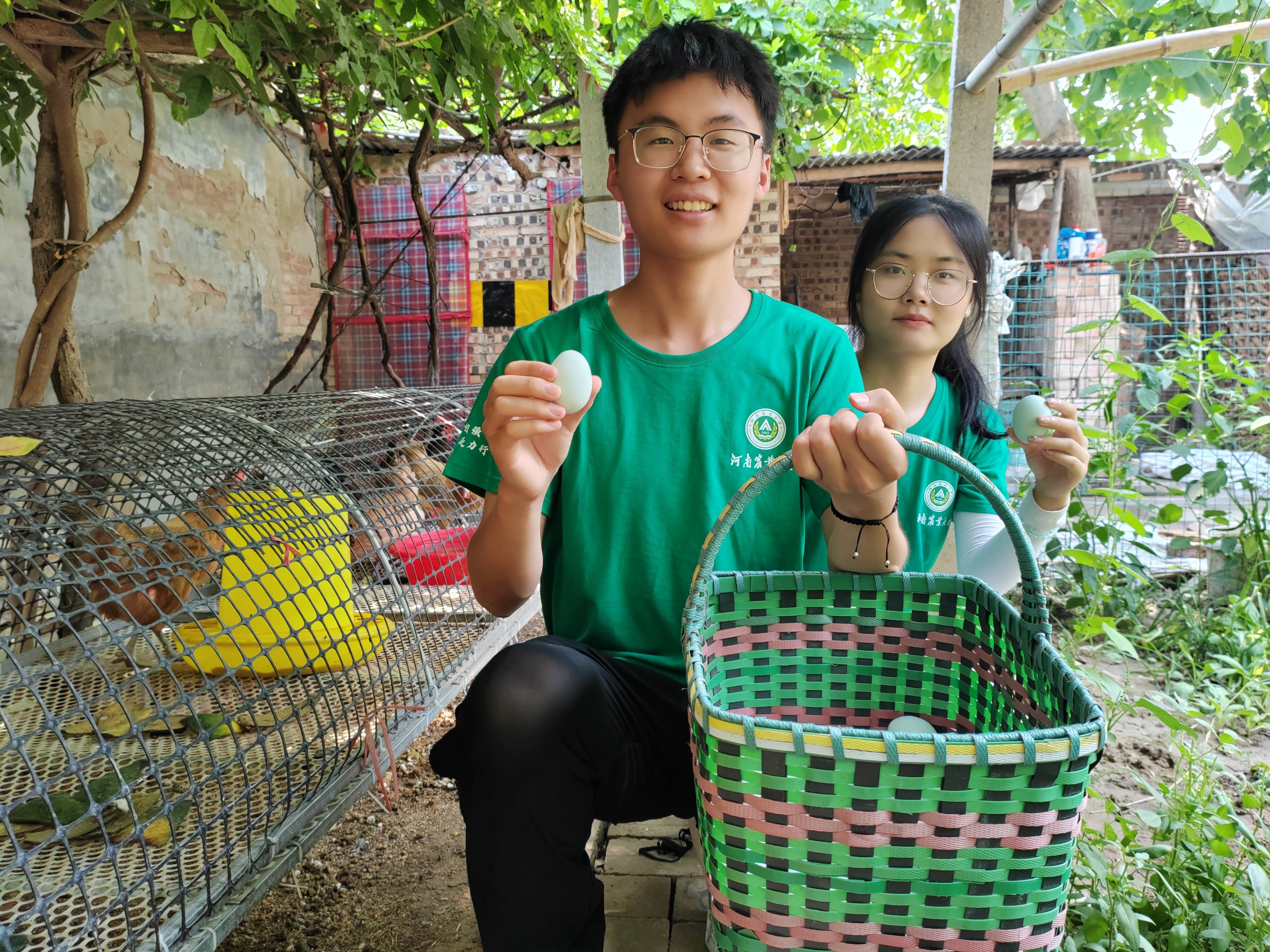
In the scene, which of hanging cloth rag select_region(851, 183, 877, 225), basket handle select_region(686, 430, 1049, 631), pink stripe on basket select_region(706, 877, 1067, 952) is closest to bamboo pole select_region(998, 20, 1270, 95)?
basket handle select_region(686, 430, 1049, 631)

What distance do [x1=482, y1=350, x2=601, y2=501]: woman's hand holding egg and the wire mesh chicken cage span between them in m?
0.62

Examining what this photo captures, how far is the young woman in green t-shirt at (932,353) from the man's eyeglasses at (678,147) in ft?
2.06

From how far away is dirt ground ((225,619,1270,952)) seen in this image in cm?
195

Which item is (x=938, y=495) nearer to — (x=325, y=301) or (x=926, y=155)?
(x=325, y=301)

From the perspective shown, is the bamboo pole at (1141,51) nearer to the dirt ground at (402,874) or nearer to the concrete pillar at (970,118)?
the concrete pillar at (970,118)

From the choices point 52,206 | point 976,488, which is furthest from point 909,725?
point 52,206

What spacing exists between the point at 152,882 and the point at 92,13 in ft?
6.21

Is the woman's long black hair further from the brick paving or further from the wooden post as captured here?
the wooden post

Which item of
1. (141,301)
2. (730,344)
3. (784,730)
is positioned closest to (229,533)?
(730,344)

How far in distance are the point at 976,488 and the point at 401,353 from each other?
8048mm

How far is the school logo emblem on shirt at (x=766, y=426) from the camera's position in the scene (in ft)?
4.88

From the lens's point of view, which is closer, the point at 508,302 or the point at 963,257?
the point at 963,257

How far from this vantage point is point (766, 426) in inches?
58.7

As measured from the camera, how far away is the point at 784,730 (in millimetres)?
792
